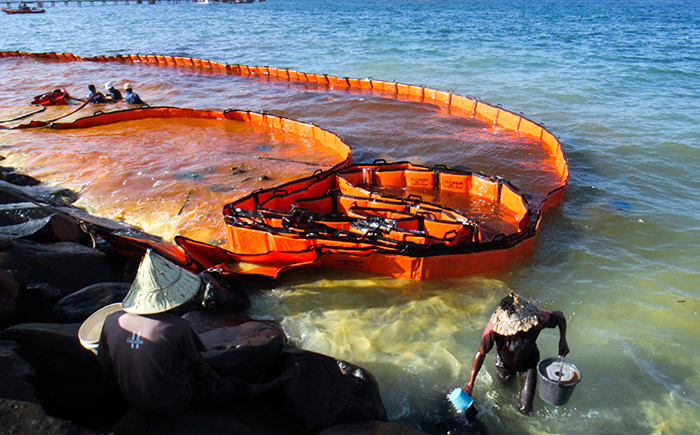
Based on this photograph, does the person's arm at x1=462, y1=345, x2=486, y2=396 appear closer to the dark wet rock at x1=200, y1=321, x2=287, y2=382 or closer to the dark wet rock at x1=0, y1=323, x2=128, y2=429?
the dark wet rock at x1=200, y1=321, x2=287, y2=382

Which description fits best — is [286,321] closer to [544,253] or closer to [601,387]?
[601,387]

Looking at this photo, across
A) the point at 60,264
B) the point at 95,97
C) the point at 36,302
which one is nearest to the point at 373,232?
the point at 60,264

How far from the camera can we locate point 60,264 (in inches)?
231

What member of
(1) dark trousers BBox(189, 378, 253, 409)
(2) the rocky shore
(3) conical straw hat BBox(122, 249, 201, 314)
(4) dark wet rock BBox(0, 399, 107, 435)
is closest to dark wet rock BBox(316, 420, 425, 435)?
Result: (2) the rocky shore

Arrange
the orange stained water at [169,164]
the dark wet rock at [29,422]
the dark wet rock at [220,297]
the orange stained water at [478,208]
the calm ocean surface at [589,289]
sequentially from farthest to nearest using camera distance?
the orange stained water at [169,164], the orange stained water at [478,208], the dark wet rock at [220,297], the calm ocean surface at [589,289], the dark wet rock at [29,422]

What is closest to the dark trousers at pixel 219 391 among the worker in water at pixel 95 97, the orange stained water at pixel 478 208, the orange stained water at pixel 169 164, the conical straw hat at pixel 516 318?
the conical straw hat at pixel 516 318

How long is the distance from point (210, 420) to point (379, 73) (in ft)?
81.9

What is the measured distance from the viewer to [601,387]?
5.43 m

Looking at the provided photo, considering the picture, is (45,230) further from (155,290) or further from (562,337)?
(562,337)

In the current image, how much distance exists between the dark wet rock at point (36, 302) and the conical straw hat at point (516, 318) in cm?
481

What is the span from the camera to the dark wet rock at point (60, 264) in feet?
17.7

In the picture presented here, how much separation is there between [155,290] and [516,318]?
10.7 ft

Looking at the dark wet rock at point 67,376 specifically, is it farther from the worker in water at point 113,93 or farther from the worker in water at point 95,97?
the worker in water at point 113,93

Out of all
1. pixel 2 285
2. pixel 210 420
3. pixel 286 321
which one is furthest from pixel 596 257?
pixel 2 285
